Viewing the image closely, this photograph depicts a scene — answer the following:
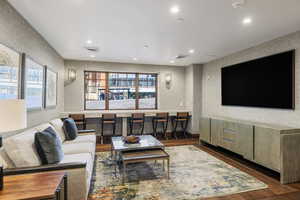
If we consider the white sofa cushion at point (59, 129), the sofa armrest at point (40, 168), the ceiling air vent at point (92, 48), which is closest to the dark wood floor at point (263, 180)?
the sofa armrest at point (40, 168)

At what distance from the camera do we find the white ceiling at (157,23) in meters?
2.36

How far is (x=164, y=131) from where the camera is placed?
6090mm

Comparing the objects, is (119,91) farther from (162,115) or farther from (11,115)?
(11,115)

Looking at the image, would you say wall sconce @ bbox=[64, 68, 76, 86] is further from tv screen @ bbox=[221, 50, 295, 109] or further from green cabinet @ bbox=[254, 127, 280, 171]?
green cabinet @ bbox=[254, 127, 280, 171]

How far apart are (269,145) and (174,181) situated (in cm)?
181

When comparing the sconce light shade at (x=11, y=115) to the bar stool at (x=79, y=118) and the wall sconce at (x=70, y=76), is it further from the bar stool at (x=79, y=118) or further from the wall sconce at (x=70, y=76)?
the wall sconce at (x=70, y=76)

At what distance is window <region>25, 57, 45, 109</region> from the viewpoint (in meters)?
2.85

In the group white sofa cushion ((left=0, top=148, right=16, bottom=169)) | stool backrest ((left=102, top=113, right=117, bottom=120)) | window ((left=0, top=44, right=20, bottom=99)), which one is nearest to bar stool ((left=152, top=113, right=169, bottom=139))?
stool backrest ((left=102, top=113, right=117, bottom=120))

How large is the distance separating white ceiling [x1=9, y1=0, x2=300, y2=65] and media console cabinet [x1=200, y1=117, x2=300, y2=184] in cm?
183

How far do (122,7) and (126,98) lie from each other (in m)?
4.23

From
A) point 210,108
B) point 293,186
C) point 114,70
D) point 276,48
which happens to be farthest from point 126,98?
point 293,186

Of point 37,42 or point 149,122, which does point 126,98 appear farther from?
point 37,42

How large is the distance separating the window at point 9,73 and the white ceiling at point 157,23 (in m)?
0.70

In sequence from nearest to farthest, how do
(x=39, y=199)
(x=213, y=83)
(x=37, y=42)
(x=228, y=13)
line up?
1. (x=39, y=199)
2. (x=228, y=13)
3. (x=37, y=42)
4. (x=213, y=83)
